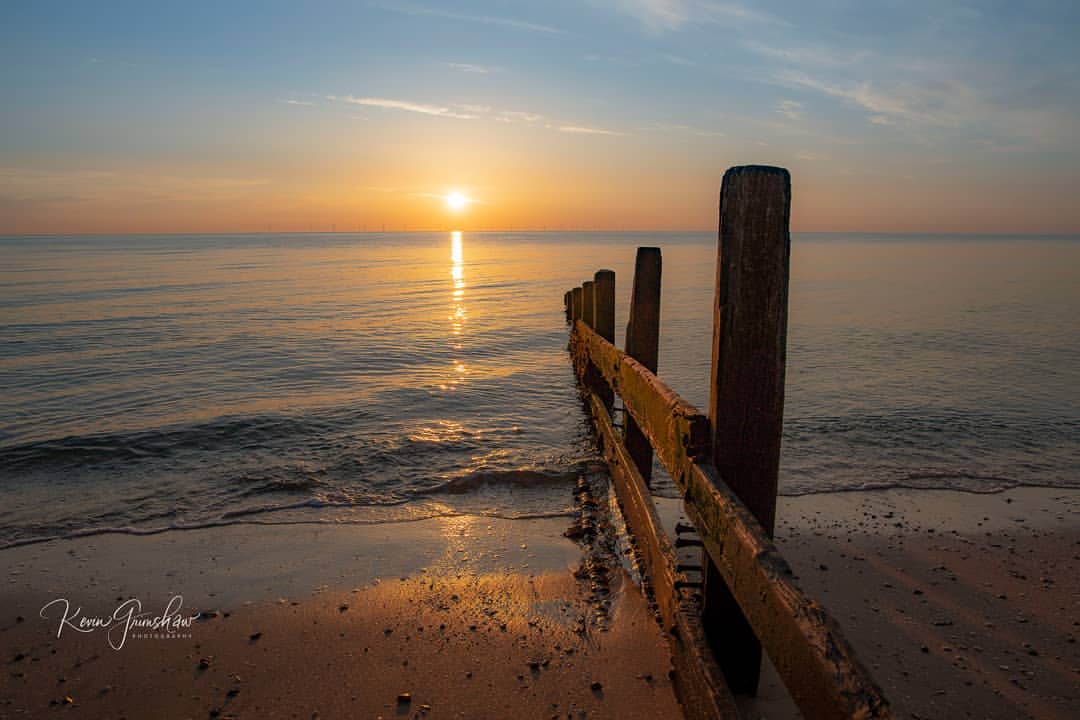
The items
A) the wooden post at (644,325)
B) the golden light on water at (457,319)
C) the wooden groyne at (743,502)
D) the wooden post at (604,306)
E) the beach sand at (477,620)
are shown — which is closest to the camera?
the wooden groyne at (743,502)

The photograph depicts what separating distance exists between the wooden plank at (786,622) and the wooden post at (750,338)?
0.67 feet

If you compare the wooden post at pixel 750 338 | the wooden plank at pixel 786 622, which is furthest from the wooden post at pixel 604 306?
the wooden plank at pixel 786 622

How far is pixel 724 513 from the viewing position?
249 centimetres

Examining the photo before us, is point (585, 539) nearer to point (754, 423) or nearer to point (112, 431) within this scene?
point (754, 423)

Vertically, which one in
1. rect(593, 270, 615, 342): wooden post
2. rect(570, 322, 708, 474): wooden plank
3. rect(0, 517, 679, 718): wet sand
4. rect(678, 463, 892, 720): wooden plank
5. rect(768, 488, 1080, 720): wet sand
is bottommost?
rect(0, 517, 679, 718): wet sand

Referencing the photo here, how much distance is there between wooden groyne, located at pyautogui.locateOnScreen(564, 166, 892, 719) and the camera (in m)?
1.82

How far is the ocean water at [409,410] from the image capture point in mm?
7176

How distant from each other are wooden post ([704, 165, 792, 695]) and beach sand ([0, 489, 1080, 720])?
1316 mm

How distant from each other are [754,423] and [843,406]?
914 cm

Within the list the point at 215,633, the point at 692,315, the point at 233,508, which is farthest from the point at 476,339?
the point at 215,633

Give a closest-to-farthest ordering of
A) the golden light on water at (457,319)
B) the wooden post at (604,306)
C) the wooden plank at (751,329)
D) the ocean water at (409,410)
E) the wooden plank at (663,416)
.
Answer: the wooden plank at (751,329) → the wooden plank at (663,416) → the ocean water at (409,410) → the wooden post at (604,306) → the golden light on water at (457,319)

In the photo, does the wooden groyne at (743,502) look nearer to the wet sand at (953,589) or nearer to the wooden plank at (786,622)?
the wooden plank at (786,622)

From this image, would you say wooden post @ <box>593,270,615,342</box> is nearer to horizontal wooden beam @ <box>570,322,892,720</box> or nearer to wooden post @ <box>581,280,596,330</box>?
wooden post @ <box>581,280,596,330</box>

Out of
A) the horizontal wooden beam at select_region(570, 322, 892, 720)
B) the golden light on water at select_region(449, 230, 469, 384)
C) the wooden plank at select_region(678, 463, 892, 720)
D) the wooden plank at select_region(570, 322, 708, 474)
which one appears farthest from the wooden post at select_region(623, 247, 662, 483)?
the golden light on water at select_region(449, 230, 469, 384)
